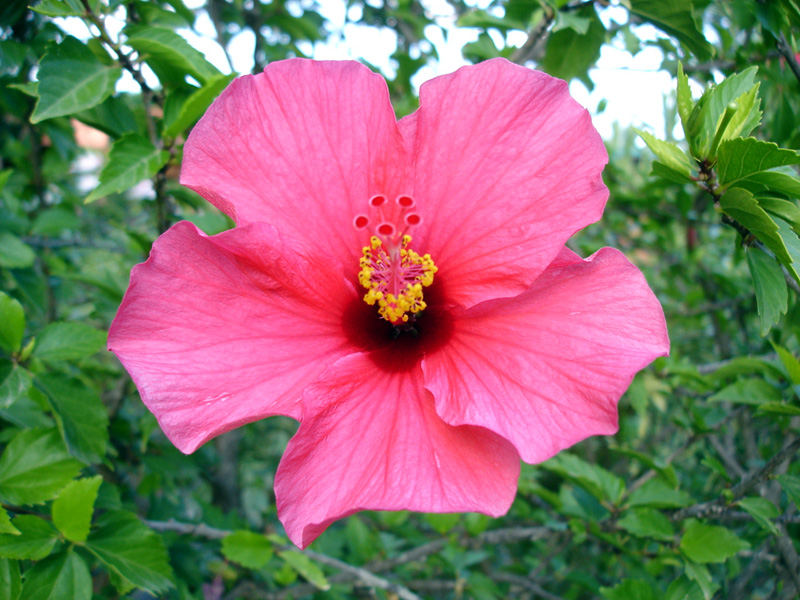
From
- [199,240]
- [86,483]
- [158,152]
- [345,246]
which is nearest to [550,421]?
[345,246]

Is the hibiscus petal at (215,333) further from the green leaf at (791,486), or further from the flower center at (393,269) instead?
the green leaf at (791,486)

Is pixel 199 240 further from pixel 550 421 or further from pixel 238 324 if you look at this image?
pixel 550 421

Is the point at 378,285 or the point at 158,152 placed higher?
the point at 158,152

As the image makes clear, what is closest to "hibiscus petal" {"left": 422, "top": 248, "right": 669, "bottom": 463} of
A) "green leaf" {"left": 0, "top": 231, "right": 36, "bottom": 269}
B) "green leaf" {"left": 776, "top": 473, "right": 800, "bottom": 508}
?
"green leaf" {"left": 776, "top": 473, "right": 800, "bottom": 508}

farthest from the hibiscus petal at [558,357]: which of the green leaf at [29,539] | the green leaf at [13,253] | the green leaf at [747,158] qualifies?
the green leaf at [13,253]

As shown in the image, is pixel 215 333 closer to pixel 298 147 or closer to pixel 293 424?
pixel 298 147

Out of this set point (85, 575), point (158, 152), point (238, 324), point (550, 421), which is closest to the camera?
point (550, 421)

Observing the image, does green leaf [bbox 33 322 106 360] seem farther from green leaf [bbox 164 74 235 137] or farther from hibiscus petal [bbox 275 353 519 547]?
hibiscus petal [bbox 275 353 519 547]

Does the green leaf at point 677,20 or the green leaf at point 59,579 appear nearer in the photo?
the green leaf at point 59,579
